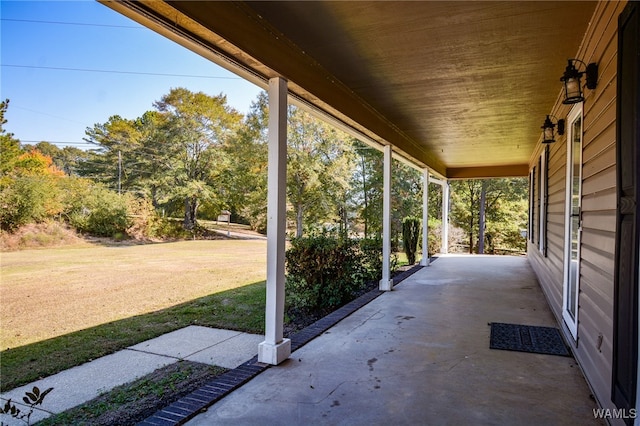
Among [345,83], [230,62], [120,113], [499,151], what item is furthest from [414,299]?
[120,113]

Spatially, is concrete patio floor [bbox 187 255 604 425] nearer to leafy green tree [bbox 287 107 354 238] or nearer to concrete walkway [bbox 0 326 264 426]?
concrete walkway [bbox 0 326 264 426]

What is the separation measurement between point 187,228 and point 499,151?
53.0ft

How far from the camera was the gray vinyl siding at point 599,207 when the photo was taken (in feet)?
6.67

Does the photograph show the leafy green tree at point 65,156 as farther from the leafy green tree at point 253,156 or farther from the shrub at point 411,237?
the shrub at point 411,237

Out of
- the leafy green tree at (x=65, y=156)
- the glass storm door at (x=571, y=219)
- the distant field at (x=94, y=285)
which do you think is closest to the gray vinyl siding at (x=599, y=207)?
the glass storm door at (x=571, y=219)

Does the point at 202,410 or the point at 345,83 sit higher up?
the point at 345,83

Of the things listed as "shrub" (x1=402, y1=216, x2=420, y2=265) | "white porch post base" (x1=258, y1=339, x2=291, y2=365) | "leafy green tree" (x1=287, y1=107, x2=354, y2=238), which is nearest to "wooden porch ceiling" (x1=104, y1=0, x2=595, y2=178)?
"white porch post base" (x1=258, y1=339, x2=291, y2=365)

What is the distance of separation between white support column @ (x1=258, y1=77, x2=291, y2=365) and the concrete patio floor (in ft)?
0.62

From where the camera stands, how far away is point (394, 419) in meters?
2.12

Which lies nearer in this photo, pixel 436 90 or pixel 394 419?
pixel 394 419

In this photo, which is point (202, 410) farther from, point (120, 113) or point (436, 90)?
point (120, 113)

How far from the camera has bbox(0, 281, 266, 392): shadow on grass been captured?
3.22 meters

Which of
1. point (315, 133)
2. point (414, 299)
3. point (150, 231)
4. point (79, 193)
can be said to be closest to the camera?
point (414, 299)

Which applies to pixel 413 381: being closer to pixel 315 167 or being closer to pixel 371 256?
pixel 371 256
